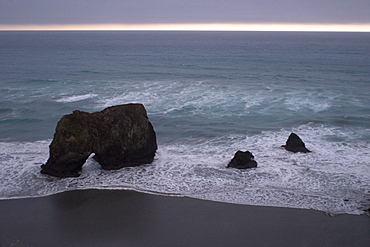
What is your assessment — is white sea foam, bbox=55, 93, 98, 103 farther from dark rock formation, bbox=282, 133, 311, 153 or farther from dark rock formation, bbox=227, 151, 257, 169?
dark rock formation, bbox=282, 133, 311, 153

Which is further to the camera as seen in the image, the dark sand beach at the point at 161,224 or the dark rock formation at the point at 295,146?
the dark rock formation at the point at 295,146

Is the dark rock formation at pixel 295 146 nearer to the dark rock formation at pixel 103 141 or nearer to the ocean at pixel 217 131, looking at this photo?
the ocean at pixel 217 131

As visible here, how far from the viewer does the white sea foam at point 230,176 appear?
55.6ft

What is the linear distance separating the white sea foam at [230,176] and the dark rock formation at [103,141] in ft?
1.97

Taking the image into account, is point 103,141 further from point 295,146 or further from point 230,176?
point 295,146

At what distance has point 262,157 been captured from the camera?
21875mm

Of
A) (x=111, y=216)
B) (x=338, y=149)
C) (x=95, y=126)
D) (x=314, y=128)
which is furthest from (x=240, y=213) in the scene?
(x=314, y=128)

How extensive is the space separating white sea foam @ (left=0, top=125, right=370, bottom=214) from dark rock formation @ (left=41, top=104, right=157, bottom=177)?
23.7 inches

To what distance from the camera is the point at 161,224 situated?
14.8 m

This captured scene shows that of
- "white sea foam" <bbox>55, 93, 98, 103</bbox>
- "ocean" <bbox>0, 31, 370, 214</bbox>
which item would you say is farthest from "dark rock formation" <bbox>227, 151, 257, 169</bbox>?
"white sea foam" <bbox>55, 93, 98, 103</bbox>

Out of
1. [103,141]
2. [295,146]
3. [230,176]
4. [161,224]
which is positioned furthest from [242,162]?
[103,141]

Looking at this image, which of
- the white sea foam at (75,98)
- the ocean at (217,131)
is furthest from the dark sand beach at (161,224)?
the white sea foam at (75,98)

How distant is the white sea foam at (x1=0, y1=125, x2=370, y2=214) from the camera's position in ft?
55.6

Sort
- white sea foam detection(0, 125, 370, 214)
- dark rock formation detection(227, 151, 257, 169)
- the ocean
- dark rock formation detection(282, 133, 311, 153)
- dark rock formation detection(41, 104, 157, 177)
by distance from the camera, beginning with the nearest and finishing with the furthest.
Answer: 1. white sea foam detection(0, 125, 370, 214)
2. the ocean
3. dark rock formation detection(41, 104, 157, 177)
4. dark rock formation detection(227, 151, 257, 169)
5. dark rock formation detection(282, 133, 311, 153)
